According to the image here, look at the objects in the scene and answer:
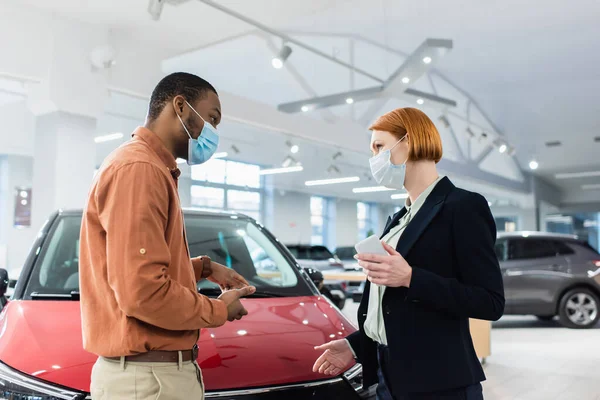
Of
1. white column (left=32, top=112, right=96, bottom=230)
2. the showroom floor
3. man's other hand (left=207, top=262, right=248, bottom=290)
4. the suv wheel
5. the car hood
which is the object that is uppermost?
white column (left=32, top=112, right=96, bottom=230)

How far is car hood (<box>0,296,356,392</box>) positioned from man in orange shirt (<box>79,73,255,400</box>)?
526 mm

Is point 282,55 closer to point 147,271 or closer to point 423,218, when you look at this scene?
point 423,218

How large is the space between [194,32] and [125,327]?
6240 millimetres

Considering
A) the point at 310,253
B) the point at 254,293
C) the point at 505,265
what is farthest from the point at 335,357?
the point at 310,253

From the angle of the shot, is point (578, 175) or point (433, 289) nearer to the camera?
point (433, 289)

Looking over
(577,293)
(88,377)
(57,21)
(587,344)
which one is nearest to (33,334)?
(88,377)

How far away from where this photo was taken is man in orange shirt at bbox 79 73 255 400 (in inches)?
47.5

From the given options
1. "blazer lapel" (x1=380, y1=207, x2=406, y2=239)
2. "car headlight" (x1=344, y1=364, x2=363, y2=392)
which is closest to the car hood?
"car headlight" (x1=344, y1=364, x2=363, y2=392)

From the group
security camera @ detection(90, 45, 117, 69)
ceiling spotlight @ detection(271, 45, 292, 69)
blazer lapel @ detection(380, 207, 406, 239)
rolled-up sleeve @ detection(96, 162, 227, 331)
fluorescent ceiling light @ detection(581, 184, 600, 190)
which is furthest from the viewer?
fluorescent ceiling light @ detection(581, 184, 600, 190)

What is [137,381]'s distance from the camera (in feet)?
4.25

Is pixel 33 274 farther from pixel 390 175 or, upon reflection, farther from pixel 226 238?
pixel 390 175

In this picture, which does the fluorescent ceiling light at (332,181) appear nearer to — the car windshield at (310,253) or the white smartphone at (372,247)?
the car windshield at (310,253)

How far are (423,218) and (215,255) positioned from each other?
1753mm

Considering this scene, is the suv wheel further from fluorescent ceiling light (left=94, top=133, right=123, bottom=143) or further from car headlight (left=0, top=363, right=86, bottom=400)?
fluorescent ceiling light (left=94, top=133, right=123, bottom=143)
